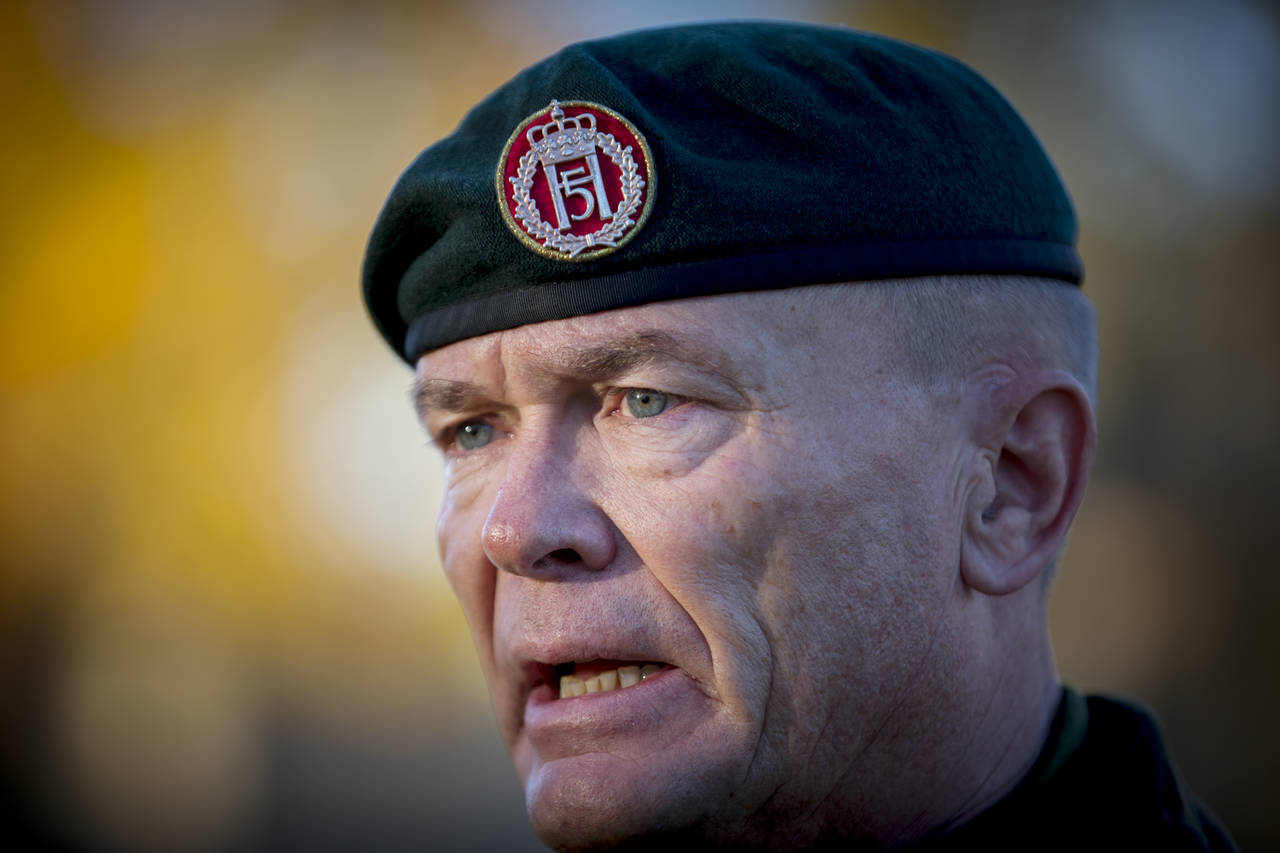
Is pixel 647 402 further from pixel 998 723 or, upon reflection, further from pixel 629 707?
pixel 998 723

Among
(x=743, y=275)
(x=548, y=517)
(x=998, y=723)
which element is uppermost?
(x=743, y=275)

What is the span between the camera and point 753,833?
5.80 feet

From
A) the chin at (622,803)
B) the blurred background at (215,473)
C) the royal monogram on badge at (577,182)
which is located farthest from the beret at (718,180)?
the blurred background at (215,473)

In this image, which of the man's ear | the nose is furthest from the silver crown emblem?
the man's ear

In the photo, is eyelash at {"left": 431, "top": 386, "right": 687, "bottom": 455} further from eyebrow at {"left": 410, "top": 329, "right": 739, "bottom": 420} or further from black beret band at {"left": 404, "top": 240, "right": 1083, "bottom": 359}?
black beret band at {"left": 404, "top": 240, "right": 1083, "bottom": 359}

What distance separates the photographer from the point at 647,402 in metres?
1.79

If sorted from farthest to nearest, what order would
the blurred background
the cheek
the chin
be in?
the blurred background, the cheek, the chin

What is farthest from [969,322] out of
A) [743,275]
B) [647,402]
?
[647,402]

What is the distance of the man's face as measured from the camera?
66.9 inches

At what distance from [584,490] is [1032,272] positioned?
0.88 meters

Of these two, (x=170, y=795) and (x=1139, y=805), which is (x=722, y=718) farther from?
(x=170, y=795)

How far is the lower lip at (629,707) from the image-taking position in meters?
1.73

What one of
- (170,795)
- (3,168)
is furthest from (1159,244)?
(3,168)

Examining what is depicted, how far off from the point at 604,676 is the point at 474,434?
0.57 m
